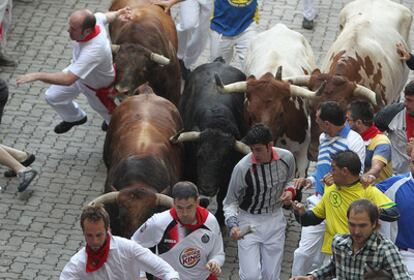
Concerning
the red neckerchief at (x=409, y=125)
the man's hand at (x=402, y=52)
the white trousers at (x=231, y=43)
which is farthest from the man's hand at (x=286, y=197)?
the white trousers at (x=231, y=43)

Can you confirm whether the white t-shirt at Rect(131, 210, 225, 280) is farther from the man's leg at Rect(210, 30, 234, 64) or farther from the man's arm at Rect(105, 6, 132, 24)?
the man's leg at Rect(210, 30, 234, 64)

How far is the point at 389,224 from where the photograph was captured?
1031 centimetres

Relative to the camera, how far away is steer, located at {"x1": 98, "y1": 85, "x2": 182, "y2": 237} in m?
11.3

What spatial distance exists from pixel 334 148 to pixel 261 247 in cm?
124

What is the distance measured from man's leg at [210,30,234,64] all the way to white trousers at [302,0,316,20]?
2.23m

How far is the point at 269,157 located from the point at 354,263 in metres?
2.14

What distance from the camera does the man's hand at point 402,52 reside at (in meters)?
13.9

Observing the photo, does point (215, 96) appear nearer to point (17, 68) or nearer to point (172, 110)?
point (172, 110)

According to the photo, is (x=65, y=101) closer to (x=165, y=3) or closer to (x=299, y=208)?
(x=165, y=3)

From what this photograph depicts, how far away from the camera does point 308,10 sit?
1803 centimetres

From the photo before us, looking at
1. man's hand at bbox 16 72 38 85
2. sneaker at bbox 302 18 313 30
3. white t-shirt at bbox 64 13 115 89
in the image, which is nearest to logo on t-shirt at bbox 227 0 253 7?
white t-shirt at bbox 64 13 115 89

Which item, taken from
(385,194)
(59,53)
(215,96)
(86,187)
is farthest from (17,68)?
(385,194)

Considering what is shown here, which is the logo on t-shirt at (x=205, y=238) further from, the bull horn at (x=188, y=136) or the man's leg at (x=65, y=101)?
the man's leg at (x=65, y=101)

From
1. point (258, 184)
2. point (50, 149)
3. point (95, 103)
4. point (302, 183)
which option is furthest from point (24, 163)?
point (302, 183)
